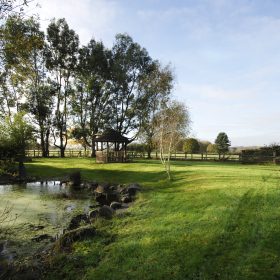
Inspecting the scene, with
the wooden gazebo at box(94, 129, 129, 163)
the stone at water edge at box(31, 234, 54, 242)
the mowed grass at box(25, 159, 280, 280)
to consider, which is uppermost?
the wooden gazebo at box(94, 129, 129, 163)

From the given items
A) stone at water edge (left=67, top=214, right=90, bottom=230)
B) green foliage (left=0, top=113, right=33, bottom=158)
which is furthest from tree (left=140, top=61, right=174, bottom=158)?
stone at water edge (left=67, top=214, right=90, bottom=230)

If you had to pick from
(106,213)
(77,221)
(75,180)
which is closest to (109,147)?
(75,180)

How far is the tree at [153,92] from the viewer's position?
40.4 metres

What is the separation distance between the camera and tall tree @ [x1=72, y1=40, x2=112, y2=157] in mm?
44812

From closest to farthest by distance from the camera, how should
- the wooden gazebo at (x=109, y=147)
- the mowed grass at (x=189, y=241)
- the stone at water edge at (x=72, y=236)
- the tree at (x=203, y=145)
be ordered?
the mowed grass at (x=189, y=241), the stone at water edge at (x=72, y=236), the wooden gazebo at (x=109, y=147), the tree at (x=203, y=145)

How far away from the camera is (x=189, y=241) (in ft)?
27.9

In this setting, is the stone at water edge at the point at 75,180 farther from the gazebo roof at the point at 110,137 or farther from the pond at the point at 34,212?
the gazebo roof at the point at 110,137

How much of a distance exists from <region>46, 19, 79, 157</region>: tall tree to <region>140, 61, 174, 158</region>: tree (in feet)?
38.2

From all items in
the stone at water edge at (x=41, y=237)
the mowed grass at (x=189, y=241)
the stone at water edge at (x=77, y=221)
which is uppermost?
the mowed grass at (x=189, y=241)

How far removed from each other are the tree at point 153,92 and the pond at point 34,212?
20.1 metres

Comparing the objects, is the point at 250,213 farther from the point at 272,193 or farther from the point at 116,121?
the point at 116,121

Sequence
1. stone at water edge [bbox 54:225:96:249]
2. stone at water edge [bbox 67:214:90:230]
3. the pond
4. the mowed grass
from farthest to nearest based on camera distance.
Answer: stone at water edge [bbox 67:214:90:230] → the pond → stone at water edge [bbox 54:225:96:249] → the mowed grass

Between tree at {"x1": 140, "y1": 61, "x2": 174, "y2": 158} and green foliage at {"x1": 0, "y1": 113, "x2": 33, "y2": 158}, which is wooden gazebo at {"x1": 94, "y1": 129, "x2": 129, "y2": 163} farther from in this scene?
green foliage at {"x1": 0, "y1": 113, "x2": 33, "y2": 158}

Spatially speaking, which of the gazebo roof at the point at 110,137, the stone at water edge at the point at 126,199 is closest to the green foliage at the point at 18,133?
the gazebo roof at the point at 110,137
